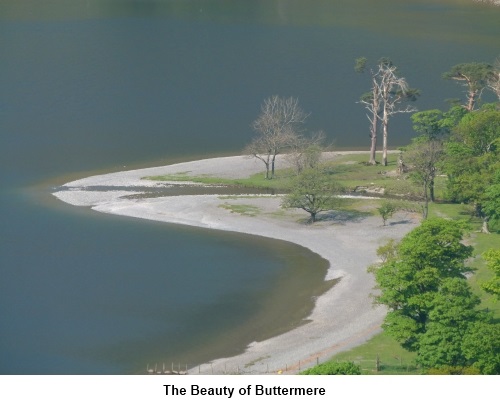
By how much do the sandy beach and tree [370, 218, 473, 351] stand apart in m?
3.73

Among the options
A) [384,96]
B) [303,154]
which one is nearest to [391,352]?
[303,154]

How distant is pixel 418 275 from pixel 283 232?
25.0 m

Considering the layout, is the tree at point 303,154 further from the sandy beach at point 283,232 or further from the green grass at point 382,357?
the green grass at point 382,357

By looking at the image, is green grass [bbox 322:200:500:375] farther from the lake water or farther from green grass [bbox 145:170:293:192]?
green grass [bbox 145:170:293:192]

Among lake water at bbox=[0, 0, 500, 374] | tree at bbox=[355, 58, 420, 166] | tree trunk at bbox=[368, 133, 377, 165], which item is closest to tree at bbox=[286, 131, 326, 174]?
tree trunk at bbox=[368, 133, 377, 165]

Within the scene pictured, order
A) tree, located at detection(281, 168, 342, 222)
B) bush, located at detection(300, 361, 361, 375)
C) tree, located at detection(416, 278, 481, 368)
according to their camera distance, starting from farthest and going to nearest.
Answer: tree, located at detection(281, 168, 342, 222) < tree, located at detection(416, 278, 481, 368) < bush, located at detection(300, 361, 361, 375)

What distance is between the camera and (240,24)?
173125mm

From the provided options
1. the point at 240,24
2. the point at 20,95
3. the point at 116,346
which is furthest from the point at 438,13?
the point at 116,346

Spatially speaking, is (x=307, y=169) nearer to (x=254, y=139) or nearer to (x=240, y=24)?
(x=254, y=139)

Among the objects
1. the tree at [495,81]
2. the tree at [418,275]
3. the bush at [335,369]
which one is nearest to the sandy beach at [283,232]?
the tree at [418,275]

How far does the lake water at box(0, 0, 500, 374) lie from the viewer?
253 feet

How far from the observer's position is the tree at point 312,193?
314ft

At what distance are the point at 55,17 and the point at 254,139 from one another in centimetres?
6520

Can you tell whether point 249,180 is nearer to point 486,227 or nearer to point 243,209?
point 243,209
